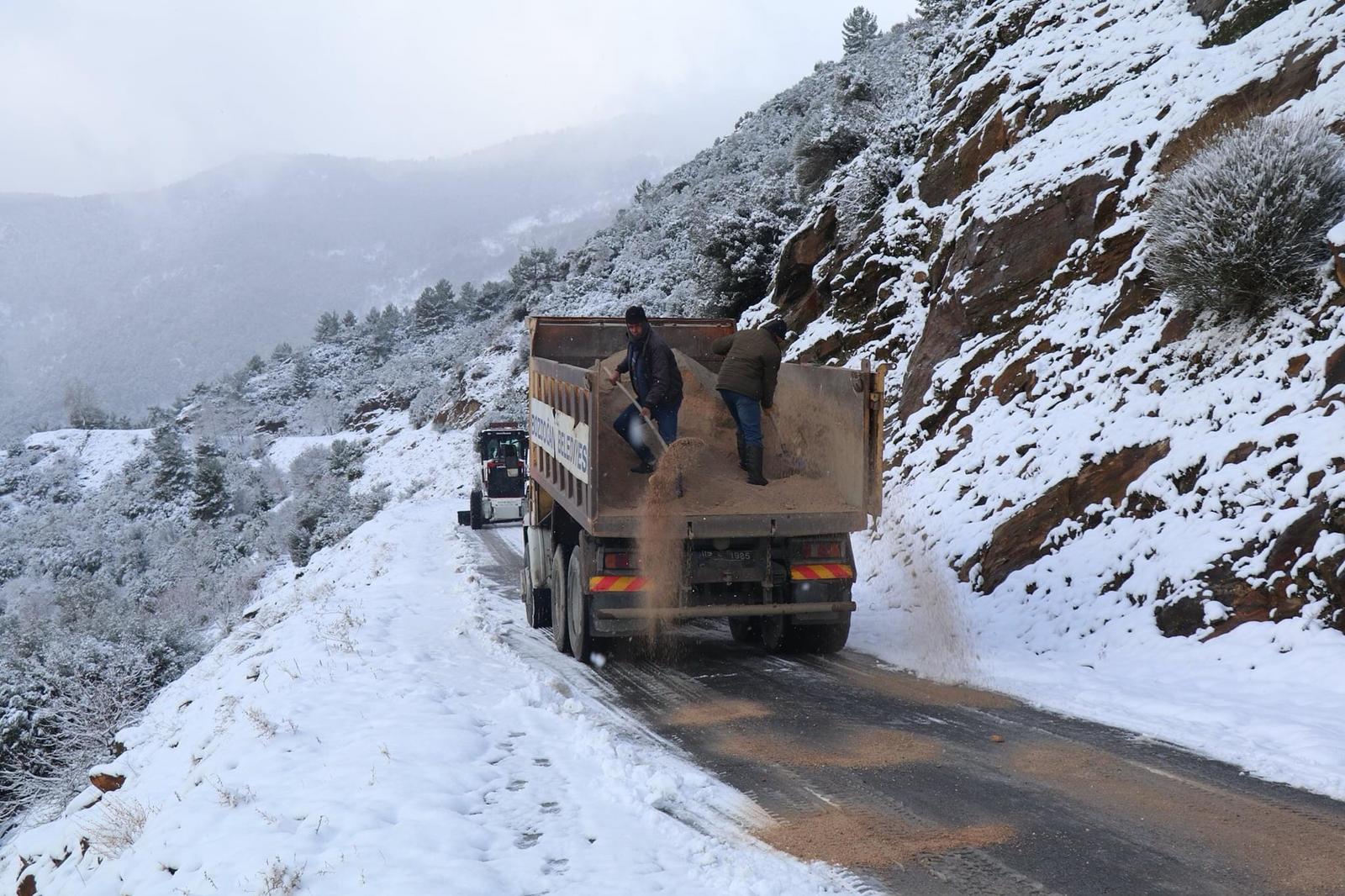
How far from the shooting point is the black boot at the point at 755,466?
8531mm

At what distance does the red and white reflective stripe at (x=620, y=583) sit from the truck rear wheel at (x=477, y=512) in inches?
602

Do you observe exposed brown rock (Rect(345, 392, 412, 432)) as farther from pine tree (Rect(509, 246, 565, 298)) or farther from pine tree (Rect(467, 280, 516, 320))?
pine tree (Rect(467, 280, 516, 320))

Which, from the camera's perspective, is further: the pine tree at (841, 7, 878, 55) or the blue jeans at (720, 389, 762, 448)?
the pine tree at (841, 7, 878, 55)

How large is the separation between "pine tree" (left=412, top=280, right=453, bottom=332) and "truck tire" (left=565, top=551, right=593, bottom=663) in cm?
7566

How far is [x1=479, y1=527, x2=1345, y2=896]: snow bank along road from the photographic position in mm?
4000

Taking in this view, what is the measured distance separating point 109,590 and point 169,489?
1881cm

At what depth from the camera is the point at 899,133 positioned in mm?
20172

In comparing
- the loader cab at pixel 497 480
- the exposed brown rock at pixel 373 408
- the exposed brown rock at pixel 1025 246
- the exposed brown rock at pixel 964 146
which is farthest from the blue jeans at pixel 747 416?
the exposed brown rock at pixel 373 408

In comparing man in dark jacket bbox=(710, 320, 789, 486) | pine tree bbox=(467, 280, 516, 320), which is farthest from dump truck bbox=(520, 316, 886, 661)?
pine tree bbox=(467, 280, 516, 320)

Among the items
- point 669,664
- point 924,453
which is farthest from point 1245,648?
point 924,453

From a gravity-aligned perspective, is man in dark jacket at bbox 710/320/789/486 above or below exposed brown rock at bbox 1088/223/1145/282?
below

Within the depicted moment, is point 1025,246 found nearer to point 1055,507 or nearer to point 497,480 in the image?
point 1055,507

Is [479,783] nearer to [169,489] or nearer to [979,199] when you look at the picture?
[979,199]

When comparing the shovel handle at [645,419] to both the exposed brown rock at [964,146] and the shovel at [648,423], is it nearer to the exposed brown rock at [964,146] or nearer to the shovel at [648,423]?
the shovel at [648,423]
